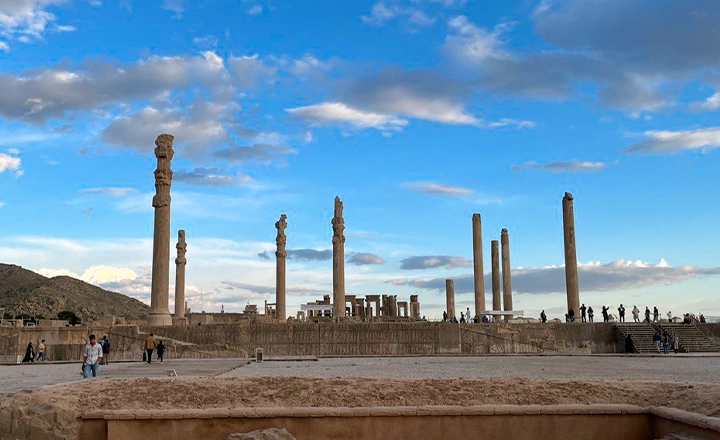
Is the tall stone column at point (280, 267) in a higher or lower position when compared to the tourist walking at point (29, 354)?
higher

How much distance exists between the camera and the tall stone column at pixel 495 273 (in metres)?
58.5

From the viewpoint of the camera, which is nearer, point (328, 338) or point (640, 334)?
point (328, 338)

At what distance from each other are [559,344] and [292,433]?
3239 centimetres

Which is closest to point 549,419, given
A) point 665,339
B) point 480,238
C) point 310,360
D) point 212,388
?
point 212,388

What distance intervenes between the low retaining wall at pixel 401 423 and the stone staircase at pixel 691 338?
2928 cm

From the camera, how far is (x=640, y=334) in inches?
1559

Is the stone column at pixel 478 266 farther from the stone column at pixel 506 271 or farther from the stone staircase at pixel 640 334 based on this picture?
the stone staircase at pixel 640 334

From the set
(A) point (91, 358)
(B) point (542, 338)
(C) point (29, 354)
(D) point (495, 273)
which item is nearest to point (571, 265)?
(B) point (542, 338)

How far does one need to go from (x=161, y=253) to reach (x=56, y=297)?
7860cm

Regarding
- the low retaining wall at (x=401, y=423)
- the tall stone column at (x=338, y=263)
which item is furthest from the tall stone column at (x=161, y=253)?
the low retaining wall at (x=401, y=423)

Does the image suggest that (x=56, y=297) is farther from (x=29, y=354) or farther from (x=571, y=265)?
(x=571, y=265)

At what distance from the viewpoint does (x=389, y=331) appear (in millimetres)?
38406

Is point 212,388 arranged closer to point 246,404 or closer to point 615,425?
point 246,404

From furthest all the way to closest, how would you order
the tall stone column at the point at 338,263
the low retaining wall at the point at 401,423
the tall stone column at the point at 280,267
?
the tall stone column at the point at 280,267 < the tall stone column at the point at 338,263 < the low retaining wall at the point at 401,423
